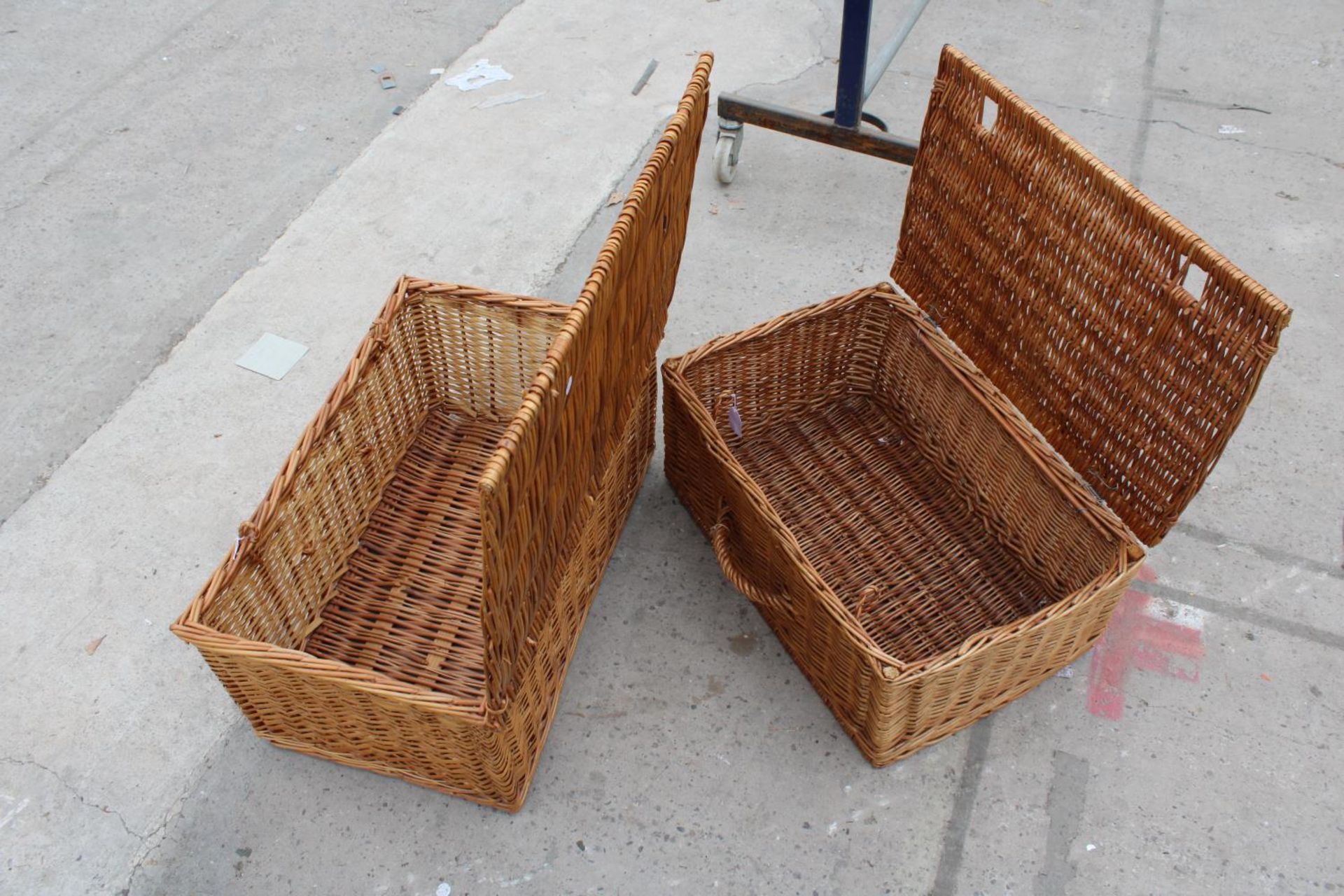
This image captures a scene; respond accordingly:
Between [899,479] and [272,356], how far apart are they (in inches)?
59.4

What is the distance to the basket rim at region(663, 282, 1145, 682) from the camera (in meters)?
1.49

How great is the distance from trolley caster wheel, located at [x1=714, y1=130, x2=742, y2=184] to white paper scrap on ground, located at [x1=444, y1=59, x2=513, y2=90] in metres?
0.89

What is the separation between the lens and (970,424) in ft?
6.41

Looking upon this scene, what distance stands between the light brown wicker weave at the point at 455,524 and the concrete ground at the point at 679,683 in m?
0.14

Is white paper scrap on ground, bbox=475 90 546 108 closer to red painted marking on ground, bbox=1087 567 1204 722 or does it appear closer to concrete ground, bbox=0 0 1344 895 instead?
concrete ground, bbox=0 0 1344 895

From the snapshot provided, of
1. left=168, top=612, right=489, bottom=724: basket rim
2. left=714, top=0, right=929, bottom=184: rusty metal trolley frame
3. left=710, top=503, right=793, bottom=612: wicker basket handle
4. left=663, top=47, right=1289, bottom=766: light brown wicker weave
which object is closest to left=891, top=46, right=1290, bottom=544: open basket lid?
left=663, top=47, right=1289, bottom=766: light brown wicker weave

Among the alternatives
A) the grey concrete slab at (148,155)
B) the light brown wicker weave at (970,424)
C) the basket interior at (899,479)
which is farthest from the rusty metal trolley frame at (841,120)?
the grey concrete slab at (148,155)

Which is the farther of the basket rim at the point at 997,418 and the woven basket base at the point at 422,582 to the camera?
the woven basket base at the point at 422,582

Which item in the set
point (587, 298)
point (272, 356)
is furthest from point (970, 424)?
point (272, 356)

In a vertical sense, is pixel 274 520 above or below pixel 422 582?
above

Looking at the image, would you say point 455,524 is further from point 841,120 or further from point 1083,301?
point 841,120

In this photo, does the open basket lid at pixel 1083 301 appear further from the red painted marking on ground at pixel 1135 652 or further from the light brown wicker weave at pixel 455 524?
the light brown wicker weave at pixel 455 524

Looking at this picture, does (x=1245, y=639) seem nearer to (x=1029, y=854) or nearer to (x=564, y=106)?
(x=1029, y=854)

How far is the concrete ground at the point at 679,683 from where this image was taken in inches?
63.2
